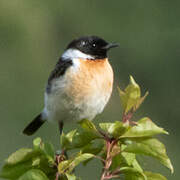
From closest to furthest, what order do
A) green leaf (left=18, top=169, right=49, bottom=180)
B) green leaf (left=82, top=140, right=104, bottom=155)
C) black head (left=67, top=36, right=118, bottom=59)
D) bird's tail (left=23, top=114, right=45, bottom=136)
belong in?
green leaf (left=18, top=169, right=49, bottom=180), green leaf (left=82, top=140, right=104, bottom=155), black head (left=67, top=36, right=118, bottom=59), bird's tail (left=23, top=114, right=45, bottom=136)

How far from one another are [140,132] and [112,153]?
149 millimetres

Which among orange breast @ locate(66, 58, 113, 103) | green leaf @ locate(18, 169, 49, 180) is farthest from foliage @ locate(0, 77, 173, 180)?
orange breast @ locate(66, 58, 113, 103)

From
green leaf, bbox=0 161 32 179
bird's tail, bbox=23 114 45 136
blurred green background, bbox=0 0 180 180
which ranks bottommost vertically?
blurred green background, bbox=0 0 180 180

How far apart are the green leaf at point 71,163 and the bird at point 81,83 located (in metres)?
1.59

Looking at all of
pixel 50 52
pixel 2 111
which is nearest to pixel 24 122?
pixel 2 111

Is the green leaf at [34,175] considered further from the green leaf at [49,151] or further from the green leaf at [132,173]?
the green leaf at [132,173]

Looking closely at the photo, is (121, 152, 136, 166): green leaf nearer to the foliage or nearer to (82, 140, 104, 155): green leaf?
the foliage

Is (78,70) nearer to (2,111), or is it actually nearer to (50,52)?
(2,111)

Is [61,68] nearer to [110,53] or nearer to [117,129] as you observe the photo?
[117,129]

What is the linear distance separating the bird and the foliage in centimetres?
144

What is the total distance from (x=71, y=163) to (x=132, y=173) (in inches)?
8.6

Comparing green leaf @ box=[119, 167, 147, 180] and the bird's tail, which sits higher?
green leaf @ box=[119, 167, 147, 180]

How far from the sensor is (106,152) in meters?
2.15

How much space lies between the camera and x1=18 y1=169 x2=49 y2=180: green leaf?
1.96m
